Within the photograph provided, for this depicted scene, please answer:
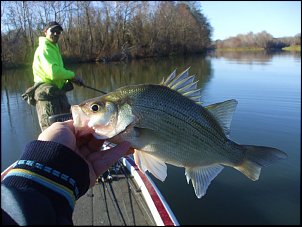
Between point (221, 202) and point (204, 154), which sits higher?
point (204, 154)

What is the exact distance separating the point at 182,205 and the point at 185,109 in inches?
148

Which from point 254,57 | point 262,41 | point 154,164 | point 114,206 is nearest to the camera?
point 154,164

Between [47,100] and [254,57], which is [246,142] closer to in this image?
[47,100]

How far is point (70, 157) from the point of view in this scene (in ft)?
5.24

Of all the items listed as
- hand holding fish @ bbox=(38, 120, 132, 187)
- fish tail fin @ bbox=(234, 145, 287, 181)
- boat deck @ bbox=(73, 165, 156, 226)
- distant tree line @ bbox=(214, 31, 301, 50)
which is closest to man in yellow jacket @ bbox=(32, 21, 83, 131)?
boat deck @ bbox=(73, 165, 156, 226)

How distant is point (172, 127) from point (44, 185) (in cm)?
88

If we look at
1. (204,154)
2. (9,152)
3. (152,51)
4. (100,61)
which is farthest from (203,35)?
(204,154)

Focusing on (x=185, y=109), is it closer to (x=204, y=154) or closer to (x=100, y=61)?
(x=204, y=154)

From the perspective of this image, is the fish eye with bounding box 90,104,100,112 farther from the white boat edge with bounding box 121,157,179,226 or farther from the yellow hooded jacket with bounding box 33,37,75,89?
the yellow hooded jacket with bounding box 33,37,75,89

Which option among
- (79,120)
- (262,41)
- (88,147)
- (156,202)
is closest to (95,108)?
(79,120)

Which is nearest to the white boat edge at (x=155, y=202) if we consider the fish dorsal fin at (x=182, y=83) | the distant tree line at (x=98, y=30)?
the fish dorsal fin at (x=182, y=83)

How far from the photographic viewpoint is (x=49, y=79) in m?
5.23

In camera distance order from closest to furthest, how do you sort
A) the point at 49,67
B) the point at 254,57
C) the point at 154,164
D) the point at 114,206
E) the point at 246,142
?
the point at 154,164
the point at 114,206
the point at 49,67
the point at 246,142
the point at 254,57

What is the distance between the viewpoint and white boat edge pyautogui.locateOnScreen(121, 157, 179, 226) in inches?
139
